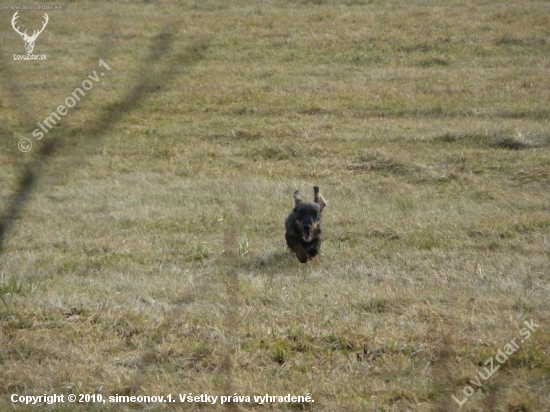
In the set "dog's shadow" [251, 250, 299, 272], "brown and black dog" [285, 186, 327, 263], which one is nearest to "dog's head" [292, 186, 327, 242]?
"brown and black dog" [285, 186, 327, 263]

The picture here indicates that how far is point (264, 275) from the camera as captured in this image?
8594mm

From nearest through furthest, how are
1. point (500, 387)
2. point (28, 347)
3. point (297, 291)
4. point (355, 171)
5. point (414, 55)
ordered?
point (500, 387) < point (28, 347) < point (297, 291) < point (355, 171) < point (414, 55)

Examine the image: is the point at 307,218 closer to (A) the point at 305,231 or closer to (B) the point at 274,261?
(A) the point at 305,231

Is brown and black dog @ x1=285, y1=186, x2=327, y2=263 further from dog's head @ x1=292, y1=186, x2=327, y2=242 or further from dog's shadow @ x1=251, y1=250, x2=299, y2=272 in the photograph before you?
dog's shadow @ x1=251, y1=250, x2=299, y2=272

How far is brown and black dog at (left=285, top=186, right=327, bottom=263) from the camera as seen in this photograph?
9148 mm

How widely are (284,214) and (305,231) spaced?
288 centimetres

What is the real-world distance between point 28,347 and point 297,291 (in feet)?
8.51

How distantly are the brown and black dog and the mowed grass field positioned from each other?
0.79 ft

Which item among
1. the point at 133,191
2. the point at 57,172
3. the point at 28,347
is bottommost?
the point at 133,191

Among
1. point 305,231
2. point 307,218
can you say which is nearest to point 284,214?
point 307,218

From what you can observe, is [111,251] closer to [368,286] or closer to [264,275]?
[264,275]

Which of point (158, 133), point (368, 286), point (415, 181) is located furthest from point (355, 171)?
point (368, 286)

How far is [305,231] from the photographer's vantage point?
912 cm

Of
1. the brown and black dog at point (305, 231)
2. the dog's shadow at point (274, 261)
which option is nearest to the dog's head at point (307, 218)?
the brown and black dog at point (305, 231)
